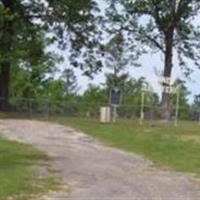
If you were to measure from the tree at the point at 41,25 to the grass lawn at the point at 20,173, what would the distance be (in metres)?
23.5

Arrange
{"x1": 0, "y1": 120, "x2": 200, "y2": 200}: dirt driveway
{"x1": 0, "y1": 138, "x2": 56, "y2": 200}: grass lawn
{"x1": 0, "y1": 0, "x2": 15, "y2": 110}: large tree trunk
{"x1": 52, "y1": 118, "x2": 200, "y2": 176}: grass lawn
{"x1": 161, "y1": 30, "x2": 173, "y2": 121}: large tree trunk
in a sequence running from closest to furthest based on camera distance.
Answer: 1. {"x1": 0, "y1": 138, "x2": 56, "y2": 200}: grass lawn
2. {"x1": 0, "y1": 120, "x2": 200, "y2": 200}: dirt driveway
3. {"x1": 52, "y1": 118, "x2": 200, "y2": 176}: grass lawn
4. {"x1": 0, "y1": 0, "x2": 15, "y2": 110}: large tree trunk
5. {"x1": 161, "y1": 30, "x2": 173, "y2": 121}: large tree trunk

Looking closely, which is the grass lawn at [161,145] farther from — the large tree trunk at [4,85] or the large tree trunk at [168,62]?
the large tree trunk at [168,62]

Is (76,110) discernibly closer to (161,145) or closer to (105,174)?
(161,145)

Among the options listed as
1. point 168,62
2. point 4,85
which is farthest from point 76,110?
point 4,85

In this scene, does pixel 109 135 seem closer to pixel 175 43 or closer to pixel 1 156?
pixel 1 156

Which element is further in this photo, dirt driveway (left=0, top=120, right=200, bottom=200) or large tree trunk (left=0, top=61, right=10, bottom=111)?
large tree trunk (left=0, top=61, right=10, bottom=111)

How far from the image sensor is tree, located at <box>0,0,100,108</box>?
5066 centimetres

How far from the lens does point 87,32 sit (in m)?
54.2

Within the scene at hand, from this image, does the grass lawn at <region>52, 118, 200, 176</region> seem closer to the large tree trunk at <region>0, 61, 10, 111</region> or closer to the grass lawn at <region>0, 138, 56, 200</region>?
the grass lawn at <region>0, 138, 56, 200</region>

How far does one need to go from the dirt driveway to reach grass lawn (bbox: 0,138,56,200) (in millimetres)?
501

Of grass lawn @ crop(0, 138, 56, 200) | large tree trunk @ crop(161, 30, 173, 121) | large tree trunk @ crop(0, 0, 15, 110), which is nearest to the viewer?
grass lawn @ crop(0, 138, 56, 200)

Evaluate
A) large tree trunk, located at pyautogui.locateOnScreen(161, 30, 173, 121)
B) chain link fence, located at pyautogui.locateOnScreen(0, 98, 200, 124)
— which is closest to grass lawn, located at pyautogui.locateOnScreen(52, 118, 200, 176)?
chain link fence, located at pyautogui.locateOnScreen(0, 98, 200, 124)

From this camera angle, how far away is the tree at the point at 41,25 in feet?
166

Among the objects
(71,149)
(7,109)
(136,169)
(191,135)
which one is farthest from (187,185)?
(7,109)
